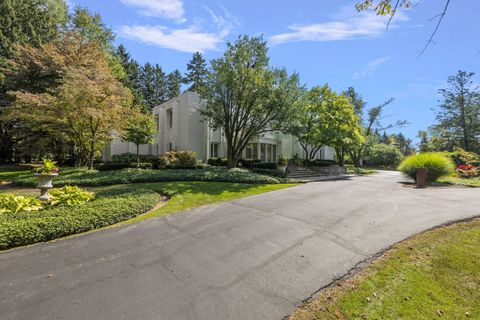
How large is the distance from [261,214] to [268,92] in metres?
11.3

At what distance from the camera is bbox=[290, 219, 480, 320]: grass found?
101 inches

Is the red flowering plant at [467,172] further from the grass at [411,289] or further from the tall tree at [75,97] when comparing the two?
the tall tree at [75,97]

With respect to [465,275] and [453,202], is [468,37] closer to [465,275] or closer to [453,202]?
[465,275]

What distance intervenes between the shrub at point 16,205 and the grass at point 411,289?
7.28 metres

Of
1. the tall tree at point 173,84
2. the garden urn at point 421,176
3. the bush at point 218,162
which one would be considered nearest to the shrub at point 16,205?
the bush at point 218,162

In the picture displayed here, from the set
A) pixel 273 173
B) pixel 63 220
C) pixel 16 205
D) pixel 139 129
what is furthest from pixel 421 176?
pixel 139 129

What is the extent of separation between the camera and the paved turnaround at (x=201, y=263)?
264cm

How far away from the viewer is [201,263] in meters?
3.63

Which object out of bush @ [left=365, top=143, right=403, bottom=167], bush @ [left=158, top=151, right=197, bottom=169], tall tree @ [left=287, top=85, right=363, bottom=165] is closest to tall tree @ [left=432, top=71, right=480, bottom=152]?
bush @ [left=365, top=143, right=403, bottom=167]

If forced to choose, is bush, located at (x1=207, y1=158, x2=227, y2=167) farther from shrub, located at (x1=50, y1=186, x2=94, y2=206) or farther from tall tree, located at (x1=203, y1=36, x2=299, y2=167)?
shrub, located at (x1=50, y1=186, x2=94, y2=206)

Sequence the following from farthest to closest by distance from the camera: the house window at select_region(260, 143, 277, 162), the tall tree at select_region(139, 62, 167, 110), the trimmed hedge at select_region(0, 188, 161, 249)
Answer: the tall tree at select_region(139, 62, 167, 110), the house window at select_region(260, 143, 277, 162), the trimmed hedge at select_region(0, 188, 161, 249)

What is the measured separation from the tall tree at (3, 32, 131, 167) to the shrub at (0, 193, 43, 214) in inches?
284

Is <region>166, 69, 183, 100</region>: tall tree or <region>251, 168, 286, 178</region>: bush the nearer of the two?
<region>251, 168, 286, 178</region>: bush

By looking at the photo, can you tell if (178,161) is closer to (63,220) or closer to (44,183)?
(44,183)
